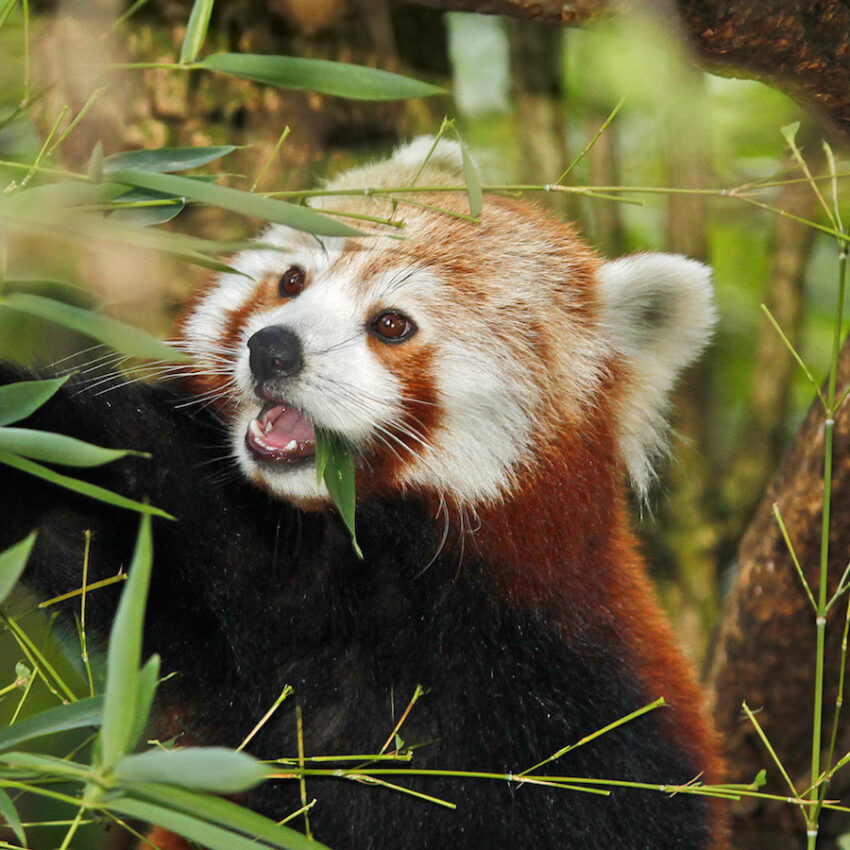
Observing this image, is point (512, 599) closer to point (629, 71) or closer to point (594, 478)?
point (594, 478)

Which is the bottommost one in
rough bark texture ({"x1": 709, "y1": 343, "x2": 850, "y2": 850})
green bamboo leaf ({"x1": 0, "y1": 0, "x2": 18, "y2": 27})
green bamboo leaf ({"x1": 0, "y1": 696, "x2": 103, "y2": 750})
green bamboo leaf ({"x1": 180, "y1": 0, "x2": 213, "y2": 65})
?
rough bark texture ({"x1": 709, "y1": 343, "x2": 850, "y2": 850})

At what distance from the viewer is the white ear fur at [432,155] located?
2822mm

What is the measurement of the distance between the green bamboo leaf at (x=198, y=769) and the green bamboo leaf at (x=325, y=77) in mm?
949

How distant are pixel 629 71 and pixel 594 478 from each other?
1.34m

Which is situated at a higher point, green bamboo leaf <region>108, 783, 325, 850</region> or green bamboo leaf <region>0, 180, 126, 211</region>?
green bamboo leaf <region>0, 180, 126, 211</region>

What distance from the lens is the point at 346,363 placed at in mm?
2188

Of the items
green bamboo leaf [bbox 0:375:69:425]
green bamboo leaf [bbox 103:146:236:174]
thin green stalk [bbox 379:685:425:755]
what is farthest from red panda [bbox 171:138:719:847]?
green bamboo leaf [bbox 0:375:69:425]

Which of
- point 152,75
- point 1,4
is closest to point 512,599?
point 1,4

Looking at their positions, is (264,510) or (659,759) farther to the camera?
(659,759)

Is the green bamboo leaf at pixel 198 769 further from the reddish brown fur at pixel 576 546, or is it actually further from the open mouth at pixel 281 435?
the reddish brown fur at pixel 576 546

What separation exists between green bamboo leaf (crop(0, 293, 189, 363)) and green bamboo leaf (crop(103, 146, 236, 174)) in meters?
0.44

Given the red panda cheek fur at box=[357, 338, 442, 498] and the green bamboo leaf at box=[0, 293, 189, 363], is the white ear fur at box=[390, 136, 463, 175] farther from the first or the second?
the green bamboo leaf at box=[0, 293, 189, 363]

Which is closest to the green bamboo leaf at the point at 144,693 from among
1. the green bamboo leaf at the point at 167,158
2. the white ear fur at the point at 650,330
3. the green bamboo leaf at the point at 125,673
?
Answer: the green bamboo leaf at the point at 125,673

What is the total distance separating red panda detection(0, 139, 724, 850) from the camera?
2148mm
